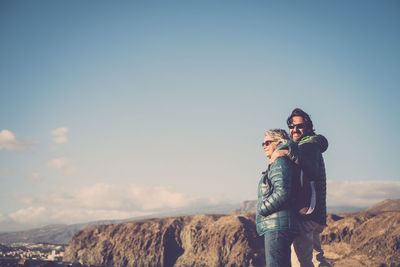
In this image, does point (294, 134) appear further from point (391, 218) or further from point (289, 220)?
point (391, 218)

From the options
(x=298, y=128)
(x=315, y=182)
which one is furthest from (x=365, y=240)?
(x=315, y=182)

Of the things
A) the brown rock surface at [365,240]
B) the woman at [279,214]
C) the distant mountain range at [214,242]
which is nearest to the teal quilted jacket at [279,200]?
the woman at [279,214]

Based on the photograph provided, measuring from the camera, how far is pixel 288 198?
12.4 feet

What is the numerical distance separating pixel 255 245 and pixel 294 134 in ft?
88.5

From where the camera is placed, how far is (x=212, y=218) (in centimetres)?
3453

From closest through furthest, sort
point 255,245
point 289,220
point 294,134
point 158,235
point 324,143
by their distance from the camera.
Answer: point 289,220, point 324,143, point 294,134, point 255,245, point 158,235

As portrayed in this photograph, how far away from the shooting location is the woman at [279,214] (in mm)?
3785

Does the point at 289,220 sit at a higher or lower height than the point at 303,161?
lower

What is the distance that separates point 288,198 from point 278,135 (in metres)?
1.06

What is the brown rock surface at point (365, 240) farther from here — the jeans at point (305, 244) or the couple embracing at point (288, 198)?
the couple embracing at point (288, 198)

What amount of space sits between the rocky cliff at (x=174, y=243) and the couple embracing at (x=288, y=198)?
26.0 meters

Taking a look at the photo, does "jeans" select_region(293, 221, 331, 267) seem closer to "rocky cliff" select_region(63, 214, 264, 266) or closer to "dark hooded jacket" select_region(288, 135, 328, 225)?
"dark hooded jacket" select_region(288, 135, 328, 225)

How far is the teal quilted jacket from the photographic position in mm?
3801

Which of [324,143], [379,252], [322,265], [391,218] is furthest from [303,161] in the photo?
[391,218]
